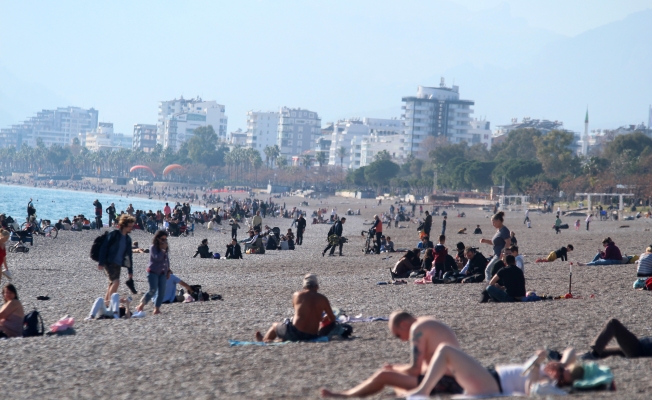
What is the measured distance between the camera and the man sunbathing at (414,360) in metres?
6.09

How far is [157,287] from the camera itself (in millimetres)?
11203

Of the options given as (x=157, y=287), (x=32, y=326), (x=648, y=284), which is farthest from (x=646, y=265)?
(x=32, y=326)

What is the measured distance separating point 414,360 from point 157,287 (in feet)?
18.9

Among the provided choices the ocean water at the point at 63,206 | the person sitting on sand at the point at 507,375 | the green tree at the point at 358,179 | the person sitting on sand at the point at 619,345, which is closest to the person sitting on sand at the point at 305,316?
the person sitting on sand at the point at 619,345

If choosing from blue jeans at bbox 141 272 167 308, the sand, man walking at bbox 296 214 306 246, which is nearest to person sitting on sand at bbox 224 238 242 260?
the sand

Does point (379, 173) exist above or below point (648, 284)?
above

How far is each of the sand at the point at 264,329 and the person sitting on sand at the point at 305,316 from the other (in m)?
0.24

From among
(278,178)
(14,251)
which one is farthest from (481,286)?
(278,178)

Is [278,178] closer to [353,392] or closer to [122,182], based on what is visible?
[122,182]

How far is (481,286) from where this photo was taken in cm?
1421

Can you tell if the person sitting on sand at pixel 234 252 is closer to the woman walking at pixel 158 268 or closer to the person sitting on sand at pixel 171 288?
the person sitting on sand at pixel 171 288

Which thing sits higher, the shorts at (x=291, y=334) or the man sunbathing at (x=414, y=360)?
the man sunbathing at (x=414, y=360)

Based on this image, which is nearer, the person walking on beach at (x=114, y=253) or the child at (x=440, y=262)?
the person walking on beach at (x=114, y=253)

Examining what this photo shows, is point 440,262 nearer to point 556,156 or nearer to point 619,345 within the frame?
point 619,345
